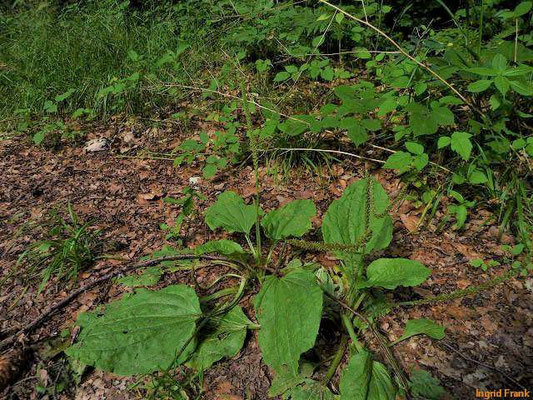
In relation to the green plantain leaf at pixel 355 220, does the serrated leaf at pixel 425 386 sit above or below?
below

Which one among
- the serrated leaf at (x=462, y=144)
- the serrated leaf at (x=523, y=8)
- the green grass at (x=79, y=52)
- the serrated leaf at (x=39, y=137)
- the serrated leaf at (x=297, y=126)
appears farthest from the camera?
the green grass at (x=79, y=52)

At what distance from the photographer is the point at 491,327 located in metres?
1.88

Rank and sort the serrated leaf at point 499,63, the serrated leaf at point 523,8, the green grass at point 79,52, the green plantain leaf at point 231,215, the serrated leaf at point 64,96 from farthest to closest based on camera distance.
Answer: the green grass at point 79,52, the serrated leaf at point 64,96, the green plantain leaf at point 231,215, the serrated leaf at point 523,8, the serrated leaf at point 499,63

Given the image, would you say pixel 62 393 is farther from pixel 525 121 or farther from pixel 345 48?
pixel 345 48

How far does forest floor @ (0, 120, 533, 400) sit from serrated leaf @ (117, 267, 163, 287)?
6 cm

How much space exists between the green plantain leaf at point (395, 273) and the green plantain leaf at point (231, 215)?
714mm

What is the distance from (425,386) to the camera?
5.48 ft

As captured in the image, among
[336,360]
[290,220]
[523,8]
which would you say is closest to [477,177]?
[523,8]

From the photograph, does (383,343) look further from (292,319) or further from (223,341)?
(223,341)

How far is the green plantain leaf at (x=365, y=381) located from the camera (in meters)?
Result: 1.55

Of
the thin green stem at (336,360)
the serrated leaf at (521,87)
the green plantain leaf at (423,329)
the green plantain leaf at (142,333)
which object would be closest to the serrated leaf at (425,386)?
the green plantain leaf at (423,329)

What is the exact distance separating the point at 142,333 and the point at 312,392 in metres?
0.77

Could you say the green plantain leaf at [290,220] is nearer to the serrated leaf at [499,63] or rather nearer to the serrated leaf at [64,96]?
the serrated leaf at [499,63]

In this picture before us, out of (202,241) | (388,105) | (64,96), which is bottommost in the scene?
(202,241)
